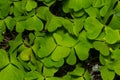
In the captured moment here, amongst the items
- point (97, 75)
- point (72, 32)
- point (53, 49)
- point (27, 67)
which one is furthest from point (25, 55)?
point (97, 75)

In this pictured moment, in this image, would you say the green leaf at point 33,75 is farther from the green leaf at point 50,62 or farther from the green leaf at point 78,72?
the green leaf at point 78,72

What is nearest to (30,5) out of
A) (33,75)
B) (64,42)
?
(64,42)

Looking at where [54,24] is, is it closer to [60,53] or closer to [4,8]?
[60,53]

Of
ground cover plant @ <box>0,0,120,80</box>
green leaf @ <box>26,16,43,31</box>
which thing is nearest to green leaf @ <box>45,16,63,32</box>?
ground cover plant @ <box>0,0,120,80</box>

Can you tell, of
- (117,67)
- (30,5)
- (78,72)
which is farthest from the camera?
(30,5)

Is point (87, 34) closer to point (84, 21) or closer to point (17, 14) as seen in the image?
point (84, 21)

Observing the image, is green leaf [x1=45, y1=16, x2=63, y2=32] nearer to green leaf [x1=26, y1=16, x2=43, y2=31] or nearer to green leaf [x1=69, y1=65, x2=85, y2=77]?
green leaf [x1=26, y1=16, x2=43, y2=31]
